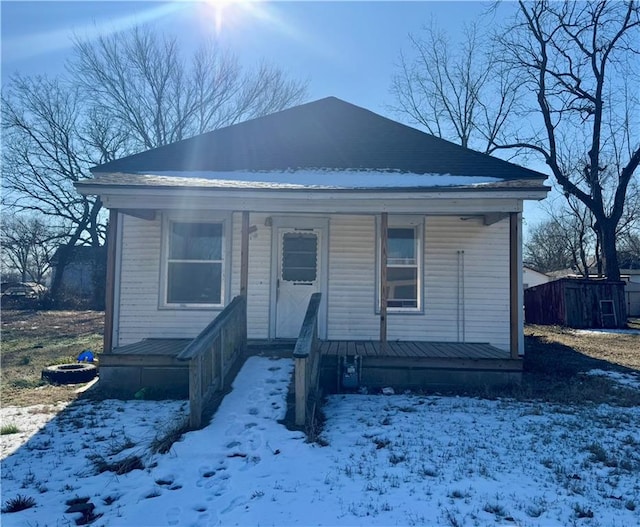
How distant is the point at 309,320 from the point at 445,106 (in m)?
21.9

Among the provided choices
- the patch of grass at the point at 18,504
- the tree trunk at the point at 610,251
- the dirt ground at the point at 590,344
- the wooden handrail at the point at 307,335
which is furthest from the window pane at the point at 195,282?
the tree trunk at the point at 610,251

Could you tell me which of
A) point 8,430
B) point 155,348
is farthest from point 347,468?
point 155,348

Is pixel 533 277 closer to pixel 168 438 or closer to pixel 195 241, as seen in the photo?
pixel 195 241

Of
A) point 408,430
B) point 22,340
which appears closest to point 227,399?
point 408,430

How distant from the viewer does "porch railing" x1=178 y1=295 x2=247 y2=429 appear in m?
4.65

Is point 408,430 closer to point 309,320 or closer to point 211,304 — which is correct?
point 309,320

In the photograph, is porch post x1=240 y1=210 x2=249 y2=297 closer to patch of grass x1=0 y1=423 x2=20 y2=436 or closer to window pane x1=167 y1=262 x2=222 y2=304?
window pane x1=167 y1=262 x2=222 y2=304

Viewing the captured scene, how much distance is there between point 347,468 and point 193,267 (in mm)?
5429

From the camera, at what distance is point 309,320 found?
18.6 ft

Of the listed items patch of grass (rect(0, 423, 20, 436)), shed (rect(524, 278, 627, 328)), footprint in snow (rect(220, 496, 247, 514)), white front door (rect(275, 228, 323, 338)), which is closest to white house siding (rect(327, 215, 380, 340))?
white front door (rect(275, 228, 323, 338))

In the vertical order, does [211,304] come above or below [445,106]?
below

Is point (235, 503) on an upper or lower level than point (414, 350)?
lower

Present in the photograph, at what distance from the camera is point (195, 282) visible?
8.30 meters

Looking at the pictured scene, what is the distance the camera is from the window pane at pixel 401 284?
27.9ft
